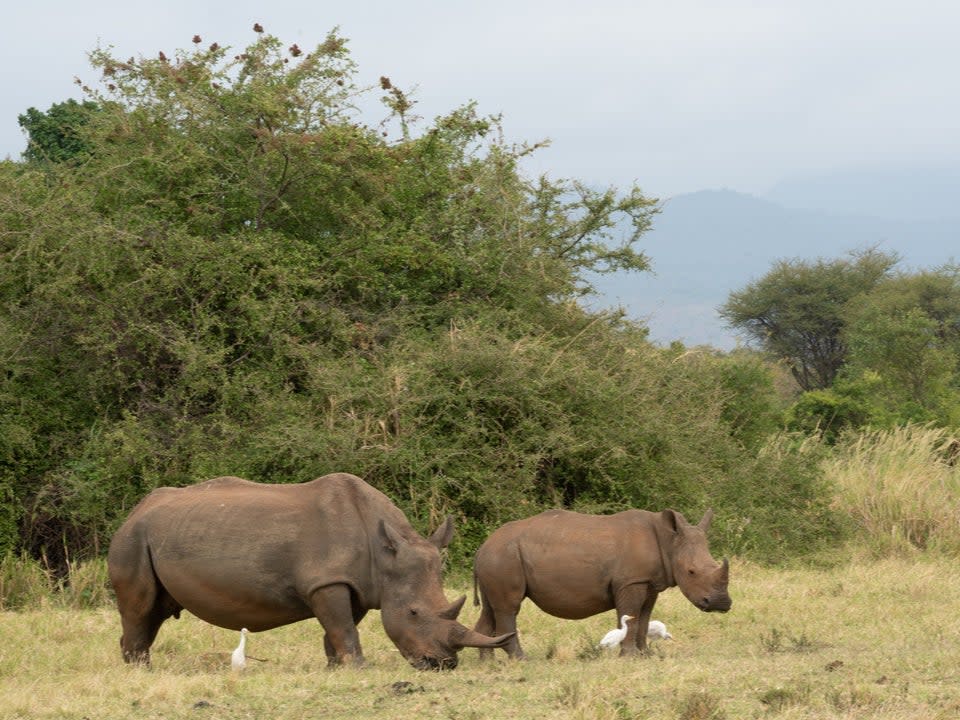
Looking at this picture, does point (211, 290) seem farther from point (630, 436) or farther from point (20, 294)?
point (630, 436)

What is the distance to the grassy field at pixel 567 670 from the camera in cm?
732

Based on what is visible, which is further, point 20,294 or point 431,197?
point 431,197

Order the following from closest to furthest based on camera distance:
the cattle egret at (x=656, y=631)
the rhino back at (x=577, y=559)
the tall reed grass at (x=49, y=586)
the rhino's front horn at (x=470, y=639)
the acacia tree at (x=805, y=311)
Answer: the rhino's front horn at (x=470, y=639) → the rhino back at (x=577, y=559) → the cattle egret at (x=656, y=631) → the tall reed grass at (x=49, y=586) → the acacia tree at (x=805, y=311)

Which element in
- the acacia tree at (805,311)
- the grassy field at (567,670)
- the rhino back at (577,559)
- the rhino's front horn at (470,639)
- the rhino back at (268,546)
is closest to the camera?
the grassy field at (567,670)

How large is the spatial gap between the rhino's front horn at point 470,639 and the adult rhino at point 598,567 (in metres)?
0.96

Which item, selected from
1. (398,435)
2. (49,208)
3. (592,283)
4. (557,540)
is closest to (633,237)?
(592,283)

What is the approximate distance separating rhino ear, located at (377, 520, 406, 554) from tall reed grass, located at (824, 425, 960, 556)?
358 inches

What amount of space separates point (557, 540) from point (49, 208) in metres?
8.73

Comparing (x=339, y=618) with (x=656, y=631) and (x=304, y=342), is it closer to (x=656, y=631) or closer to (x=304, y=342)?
(x=656, y=631)

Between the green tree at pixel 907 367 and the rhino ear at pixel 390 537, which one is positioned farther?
the green tree at pixel 907 367

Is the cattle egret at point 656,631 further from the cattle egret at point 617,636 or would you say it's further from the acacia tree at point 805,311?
the acacia tree at point 805,311

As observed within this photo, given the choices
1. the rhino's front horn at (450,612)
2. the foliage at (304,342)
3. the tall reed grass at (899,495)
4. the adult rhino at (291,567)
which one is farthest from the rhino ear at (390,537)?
the tall reed grass at (899,495)

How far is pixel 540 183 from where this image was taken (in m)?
Answer: 20.5

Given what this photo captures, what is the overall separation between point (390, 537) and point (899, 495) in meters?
10.1
